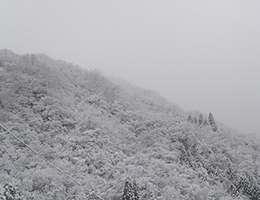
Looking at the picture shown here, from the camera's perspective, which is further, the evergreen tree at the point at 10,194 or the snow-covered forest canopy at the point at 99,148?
the snow-covered forest canopy at the point at 99,148

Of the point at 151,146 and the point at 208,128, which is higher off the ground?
the point at 208,128

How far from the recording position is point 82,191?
12.1 meters

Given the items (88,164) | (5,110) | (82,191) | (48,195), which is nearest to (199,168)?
(88,164)

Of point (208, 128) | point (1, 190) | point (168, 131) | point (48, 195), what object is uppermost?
point (208, 128)

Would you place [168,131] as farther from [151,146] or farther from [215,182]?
[215,182]

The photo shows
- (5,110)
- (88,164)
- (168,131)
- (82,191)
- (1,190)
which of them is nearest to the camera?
(1,190)

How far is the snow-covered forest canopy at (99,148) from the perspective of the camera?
12.5 metres

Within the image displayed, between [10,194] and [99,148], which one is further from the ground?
[10,194]

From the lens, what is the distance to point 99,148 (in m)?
17.5

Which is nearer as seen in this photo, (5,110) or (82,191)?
(82,191)

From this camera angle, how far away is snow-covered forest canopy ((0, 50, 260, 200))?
1249cm

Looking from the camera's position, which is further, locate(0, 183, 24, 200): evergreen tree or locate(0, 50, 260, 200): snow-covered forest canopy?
locate(0, 50, 260, 200): snow-covered forest canopy

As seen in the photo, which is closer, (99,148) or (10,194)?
(10,194)

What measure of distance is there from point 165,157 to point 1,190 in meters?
13.8
